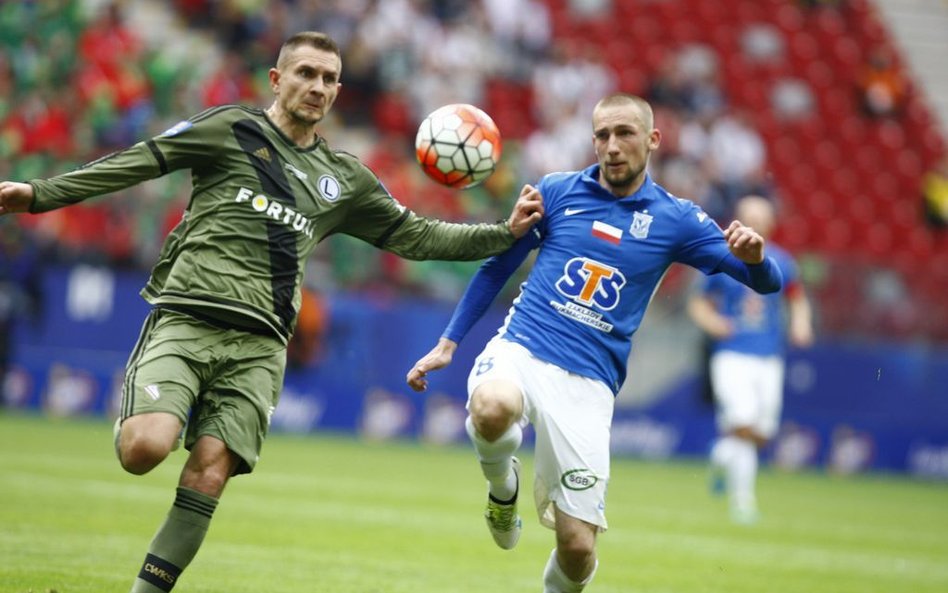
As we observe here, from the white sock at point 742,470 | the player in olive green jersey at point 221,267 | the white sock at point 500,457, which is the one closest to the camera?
the player in olive green jersey at point 221,267

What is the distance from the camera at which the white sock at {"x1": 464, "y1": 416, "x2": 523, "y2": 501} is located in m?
6.79

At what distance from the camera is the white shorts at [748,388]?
1345cm

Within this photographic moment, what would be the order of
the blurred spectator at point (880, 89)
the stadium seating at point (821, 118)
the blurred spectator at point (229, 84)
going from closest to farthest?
the blurred spectator at point (229, 84), the stadium seating at point (821, 118), the blurred spectator at point (880, 89)

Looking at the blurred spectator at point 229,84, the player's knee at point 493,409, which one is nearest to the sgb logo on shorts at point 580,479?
the player's knee at point 493,409

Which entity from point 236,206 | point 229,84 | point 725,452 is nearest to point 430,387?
point 229,84

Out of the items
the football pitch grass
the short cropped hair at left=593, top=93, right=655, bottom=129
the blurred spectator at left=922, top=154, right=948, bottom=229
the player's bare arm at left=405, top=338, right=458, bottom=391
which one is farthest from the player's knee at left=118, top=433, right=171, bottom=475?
the blurred spectator at left=922, top=154, right=948, bottom=229

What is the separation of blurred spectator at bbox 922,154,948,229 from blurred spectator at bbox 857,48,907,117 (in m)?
2.21

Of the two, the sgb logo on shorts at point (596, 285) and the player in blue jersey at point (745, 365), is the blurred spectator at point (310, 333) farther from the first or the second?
the sgb logo on shorts at point (596, 285)

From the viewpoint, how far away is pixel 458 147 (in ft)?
23.1

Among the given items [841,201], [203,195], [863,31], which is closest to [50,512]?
[203,195]

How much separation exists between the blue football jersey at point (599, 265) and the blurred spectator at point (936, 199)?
21.1 metres

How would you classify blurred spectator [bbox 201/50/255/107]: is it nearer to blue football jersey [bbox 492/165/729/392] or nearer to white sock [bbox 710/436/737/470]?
white sock [bbox 710/436/737/470]

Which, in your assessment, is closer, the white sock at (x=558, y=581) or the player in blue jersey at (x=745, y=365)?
the white sock at (x=558, y=581)

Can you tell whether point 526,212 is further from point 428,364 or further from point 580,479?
point 580,479
